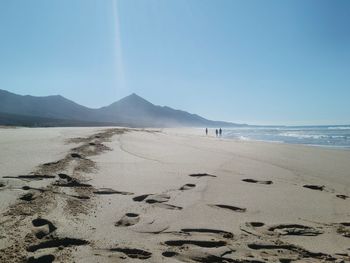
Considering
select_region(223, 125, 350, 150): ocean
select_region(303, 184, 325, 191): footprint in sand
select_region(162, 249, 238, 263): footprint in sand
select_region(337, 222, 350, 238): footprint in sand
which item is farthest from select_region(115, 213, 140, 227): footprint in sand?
select_region(223, 125, 350, 150): ocean

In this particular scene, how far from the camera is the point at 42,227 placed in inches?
164

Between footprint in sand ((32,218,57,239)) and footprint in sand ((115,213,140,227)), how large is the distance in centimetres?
85

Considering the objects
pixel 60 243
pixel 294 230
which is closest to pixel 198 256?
pixel 60 243

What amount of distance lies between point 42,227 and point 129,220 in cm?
118

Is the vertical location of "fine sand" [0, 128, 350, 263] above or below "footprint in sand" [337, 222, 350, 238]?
above

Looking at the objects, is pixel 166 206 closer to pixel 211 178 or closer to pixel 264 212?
pixel 264 212

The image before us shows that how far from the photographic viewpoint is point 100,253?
3623 mm

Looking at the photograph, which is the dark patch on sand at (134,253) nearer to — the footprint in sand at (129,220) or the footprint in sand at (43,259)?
the footprint in sand at (43,259)

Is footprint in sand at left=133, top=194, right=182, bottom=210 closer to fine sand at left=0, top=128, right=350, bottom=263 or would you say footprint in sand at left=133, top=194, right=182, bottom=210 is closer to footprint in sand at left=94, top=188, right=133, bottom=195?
fine sand at left=0, top=128, right=350, bottom=263

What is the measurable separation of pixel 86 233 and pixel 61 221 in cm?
52

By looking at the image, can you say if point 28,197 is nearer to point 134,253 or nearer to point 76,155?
point 134,253

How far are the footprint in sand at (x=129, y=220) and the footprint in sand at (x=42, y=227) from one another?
0.85m

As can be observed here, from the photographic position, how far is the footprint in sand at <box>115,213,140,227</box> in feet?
15.3

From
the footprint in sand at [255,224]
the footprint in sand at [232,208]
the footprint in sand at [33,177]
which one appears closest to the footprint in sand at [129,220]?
the footprint in sand at [232,208]
